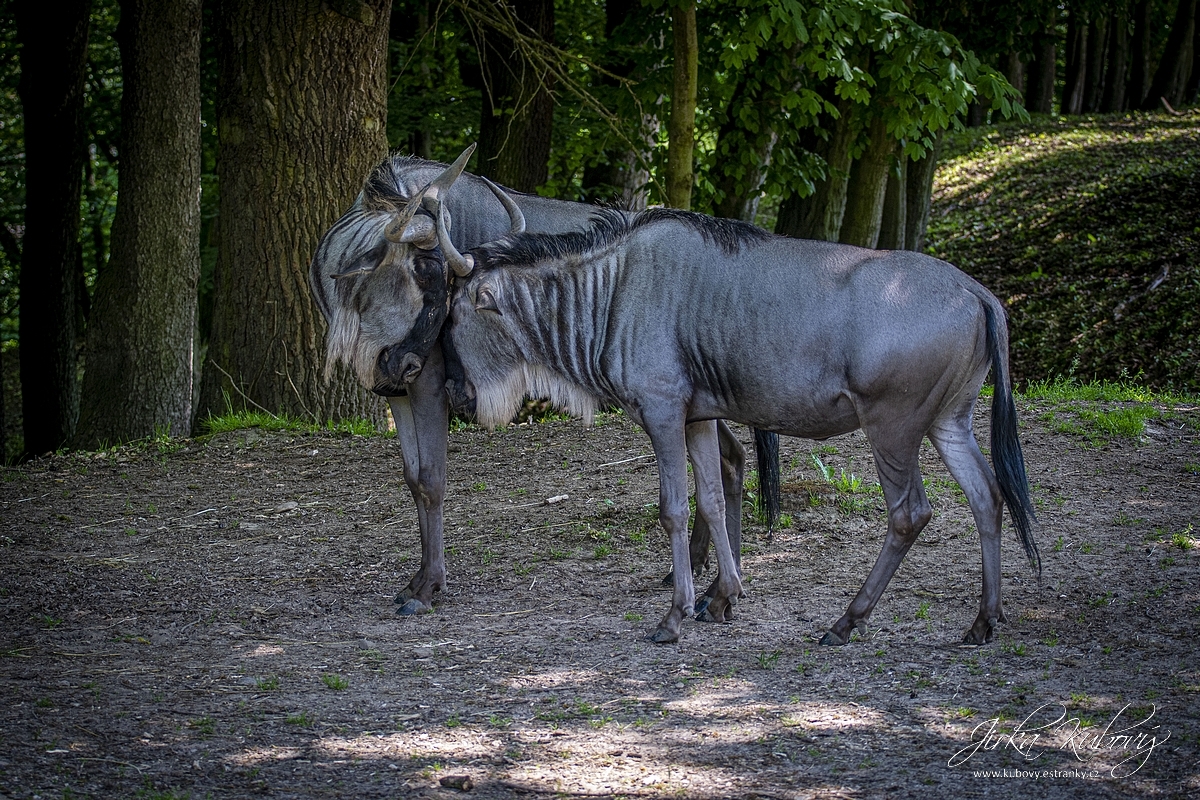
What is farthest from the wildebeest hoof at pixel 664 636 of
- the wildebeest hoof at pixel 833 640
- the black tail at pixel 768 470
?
the black tail at pixel 768 470

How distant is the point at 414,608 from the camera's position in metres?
5.79

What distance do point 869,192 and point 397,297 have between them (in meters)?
8.36

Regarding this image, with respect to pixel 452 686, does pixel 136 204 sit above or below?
above

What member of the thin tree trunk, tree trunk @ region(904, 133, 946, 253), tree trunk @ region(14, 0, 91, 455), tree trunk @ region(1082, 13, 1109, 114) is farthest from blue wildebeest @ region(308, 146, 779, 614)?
tree trunk @ region(1082, 13, 1109, 114)

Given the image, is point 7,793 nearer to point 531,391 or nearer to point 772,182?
point 531,391

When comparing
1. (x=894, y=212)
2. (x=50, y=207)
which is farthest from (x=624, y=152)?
(x=50, y=207)

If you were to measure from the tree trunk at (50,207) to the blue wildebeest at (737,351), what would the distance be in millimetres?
9441

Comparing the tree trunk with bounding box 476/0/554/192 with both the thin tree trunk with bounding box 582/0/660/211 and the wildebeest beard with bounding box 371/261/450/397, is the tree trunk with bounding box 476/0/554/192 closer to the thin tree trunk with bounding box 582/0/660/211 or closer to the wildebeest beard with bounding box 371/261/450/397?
the thin tree trunk with bounding box 582/0/660/211

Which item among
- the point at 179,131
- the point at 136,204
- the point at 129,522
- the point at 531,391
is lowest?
the point at 129,522

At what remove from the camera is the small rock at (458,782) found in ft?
12.0

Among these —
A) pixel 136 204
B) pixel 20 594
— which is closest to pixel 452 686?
pixel 20 594

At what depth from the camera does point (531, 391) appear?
5.81 meters

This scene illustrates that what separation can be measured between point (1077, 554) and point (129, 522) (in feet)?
19.5

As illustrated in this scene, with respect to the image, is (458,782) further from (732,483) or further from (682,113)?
(682,113)
